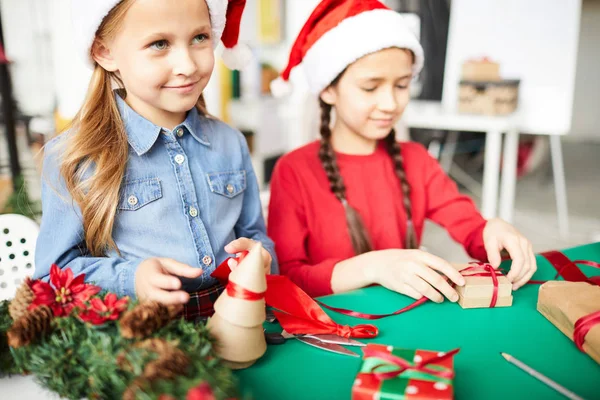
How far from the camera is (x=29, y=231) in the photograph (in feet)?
3.47

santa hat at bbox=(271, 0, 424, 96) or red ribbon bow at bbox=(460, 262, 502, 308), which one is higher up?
santa hat at bbox=(271, 0, 424, 96)

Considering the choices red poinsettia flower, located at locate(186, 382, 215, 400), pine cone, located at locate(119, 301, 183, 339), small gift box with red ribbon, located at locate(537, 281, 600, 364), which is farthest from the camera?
small gift box with red ribbon, located at locate(537, 281, 600, 364)

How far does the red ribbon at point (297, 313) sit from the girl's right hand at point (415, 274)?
146 mm

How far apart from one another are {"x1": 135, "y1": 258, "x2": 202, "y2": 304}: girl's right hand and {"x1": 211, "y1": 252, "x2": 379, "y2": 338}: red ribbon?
0.08m

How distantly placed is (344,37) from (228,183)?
0.47m

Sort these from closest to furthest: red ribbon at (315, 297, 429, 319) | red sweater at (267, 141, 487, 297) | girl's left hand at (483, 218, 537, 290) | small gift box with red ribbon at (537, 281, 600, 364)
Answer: small gift box with red ribbon at (537, 281, 600, 364) → red ribbon at (315, 297, 429, 319) → girl's left hand at (483, 218, 537, 290) → red sweater at (267, 141, 487, 297)

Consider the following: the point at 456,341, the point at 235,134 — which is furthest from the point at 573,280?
the point at 235,134

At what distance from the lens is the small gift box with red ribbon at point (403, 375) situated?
0.58 metres

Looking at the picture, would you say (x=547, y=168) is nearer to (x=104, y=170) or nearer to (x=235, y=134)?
(x=235, y=134)

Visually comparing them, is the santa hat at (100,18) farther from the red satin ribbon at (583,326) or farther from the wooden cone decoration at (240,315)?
the red satin ribbon at (583,326)

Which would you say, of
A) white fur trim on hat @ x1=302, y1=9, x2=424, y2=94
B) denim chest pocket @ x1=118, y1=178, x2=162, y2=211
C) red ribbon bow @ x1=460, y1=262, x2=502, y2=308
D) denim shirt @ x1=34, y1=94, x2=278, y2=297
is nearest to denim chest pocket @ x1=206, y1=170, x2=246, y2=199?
denim shirt @ x1=34, y1=94, x2=278, y2=297

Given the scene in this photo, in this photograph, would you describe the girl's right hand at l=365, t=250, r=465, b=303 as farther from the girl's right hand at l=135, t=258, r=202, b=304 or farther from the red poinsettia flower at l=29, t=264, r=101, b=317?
the red poinsettia flower at l=29, t=264, r=101, b=317

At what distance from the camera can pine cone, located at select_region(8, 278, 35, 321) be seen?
0.64 m

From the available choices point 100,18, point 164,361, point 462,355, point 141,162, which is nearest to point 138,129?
point 141,162
